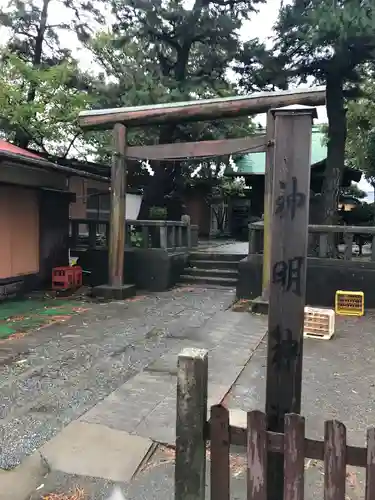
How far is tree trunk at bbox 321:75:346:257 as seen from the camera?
12.4 m

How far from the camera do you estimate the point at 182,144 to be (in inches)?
352

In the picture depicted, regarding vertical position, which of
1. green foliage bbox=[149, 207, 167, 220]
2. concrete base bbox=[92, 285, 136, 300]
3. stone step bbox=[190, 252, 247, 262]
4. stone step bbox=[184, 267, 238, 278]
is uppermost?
green foliage bbox=[149, 207, 167, 220]

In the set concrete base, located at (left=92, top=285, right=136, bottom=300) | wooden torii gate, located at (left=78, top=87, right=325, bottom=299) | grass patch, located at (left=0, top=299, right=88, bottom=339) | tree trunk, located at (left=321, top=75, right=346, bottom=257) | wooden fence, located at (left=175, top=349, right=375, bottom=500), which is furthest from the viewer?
tree trunk, located at (left=321, top=75, right=346, bottom=257)

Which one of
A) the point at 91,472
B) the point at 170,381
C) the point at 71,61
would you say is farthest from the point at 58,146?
the point at 91,472

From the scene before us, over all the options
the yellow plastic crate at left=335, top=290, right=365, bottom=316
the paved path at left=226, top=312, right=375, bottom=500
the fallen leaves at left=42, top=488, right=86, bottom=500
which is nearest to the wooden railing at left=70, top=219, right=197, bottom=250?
the yellow plastic crate at left=335, top=290, right=365, bottom=316

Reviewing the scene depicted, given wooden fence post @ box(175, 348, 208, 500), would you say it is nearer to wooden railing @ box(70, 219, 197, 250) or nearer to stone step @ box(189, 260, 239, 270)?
wooden railing @ box(70, 219, 197, 250)

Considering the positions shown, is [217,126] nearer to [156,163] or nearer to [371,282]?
[156,163]

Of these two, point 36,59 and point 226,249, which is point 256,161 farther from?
point 36,59

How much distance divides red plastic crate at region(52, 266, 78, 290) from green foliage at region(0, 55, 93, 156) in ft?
17.1

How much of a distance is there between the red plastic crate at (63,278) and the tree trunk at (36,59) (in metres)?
5.63

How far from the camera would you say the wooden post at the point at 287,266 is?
2248mm

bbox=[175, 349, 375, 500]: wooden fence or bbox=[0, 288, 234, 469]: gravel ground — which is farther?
bbox=[0, 288, 234, 469]: gravel ground

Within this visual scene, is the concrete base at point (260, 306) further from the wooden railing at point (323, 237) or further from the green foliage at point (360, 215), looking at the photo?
the green foliage at point (360, 215)

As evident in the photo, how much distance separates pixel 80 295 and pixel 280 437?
856 centimetres
